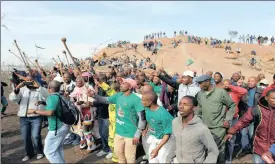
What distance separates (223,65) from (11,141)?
31497 mm

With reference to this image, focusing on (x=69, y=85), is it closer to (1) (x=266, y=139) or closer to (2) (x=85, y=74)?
(2) (x=85, y=74)

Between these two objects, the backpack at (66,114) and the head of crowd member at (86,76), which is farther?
the head of crowd member at (86,76)

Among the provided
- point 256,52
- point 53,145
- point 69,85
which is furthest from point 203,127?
point 256,52

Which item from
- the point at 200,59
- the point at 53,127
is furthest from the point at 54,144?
the point at 200,59

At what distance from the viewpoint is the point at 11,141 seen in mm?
7633

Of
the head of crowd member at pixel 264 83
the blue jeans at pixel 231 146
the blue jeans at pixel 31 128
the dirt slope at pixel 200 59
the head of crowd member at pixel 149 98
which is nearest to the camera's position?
the head of crowd member at pixel 149 98

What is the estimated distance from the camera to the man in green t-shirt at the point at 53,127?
4.49 meters

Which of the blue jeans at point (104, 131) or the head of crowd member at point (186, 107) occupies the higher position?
the head of crowd member at point (186, 107)

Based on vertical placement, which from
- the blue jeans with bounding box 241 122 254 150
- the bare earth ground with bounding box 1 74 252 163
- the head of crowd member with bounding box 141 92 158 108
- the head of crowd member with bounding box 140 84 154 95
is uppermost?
the head of crowd member with bounding box 140 84 154 95

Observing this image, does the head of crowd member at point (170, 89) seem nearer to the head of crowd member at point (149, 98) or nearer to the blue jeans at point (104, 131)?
the blue jeans at point (104, 131)

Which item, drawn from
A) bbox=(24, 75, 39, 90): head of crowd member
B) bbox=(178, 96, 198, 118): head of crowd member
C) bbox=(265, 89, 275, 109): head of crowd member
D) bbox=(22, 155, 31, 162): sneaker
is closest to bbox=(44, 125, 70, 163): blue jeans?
bbox=(24, 75, 39, 90): head of crowd member

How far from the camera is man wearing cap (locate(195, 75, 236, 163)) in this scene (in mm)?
4613

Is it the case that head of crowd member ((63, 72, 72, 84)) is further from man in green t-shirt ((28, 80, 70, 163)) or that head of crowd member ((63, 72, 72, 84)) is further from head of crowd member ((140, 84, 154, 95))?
head of crowd member ((140, 84, 154, 95))

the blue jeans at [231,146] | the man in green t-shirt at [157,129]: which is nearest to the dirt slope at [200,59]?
the blue jeans at [231,146]
